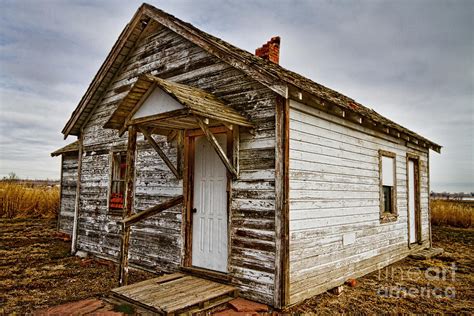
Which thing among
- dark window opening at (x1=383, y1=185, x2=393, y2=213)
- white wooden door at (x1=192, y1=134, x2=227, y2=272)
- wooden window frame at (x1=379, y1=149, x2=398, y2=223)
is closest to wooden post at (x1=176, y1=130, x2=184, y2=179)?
white wooden door at (x1=192, y1=134, x2=227, y2=272)

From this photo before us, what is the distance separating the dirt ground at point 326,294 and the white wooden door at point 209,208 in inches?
60.4

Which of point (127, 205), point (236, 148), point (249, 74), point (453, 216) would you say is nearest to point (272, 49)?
point (249, 74)

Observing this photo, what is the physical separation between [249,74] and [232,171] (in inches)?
64.0

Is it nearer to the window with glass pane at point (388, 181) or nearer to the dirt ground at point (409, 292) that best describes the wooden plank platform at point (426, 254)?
the dirt ground at point (409, 292)

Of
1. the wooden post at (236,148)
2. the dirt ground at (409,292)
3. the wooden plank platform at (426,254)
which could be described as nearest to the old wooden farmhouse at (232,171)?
the wooden post at (236,148)

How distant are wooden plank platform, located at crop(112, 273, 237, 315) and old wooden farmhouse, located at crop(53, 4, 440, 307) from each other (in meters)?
0.34

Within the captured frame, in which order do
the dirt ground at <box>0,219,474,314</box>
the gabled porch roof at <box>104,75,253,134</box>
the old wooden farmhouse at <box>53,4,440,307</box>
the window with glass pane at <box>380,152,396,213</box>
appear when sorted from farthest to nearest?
the window with glass pane at <box>380,152,396,213</box> → the dirt ground at <box>0,219,474,314</box> → the old wooden farmhouse at <box>53,4,440,307</box> → the gabled porch roof at <box>104,75,253,134</box>

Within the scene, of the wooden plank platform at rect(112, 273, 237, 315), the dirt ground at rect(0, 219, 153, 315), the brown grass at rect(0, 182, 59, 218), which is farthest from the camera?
the brown grass at rect(0, 182, 59, 218)

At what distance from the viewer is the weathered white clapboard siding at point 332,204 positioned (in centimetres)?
548

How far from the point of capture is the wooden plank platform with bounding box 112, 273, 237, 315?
179 inches

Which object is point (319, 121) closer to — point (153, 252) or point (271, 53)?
point (271, 53)

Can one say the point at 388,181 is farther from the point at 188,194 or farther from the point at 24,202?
the point at 24,202

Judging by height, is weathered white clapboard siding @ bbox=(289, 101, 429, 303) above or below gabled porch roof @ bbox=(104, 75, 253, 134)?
below

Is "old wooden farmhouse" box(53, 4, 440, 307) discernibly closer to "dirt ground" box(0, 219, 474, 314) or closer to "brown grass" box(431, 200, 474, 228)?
"dirt ground" box(0, 219, 474, 314)
